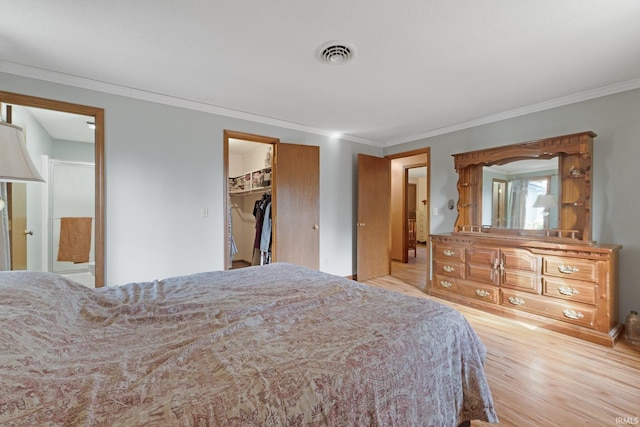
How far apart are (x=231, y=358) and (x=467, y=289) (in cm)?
319

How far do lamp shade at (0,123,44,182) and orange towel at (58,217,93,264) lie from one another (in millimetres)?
4395

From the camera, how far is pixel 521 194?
10.7 feet

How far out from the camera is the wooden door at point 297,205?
3.63 metres

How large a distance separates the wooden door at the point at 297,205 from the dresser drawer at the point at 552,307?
2.29 metres

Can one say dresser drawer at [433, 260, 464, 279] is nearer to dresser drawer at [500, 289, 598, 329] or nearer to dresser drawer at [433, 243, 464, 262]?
dresser drawer at [433, 243, 464, 262]

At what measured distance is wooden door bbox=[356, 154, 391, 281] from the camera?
4375 mm

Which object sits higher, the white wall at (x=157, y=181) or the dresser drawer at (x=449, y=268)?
the white wall at (x=157, y=181)

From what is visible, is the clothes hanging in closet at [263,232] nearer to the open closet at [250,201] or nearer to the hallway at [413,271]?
the open closet at [250,201]

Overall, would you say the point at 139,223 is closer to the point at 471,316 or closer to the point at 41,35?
the point at 41,35

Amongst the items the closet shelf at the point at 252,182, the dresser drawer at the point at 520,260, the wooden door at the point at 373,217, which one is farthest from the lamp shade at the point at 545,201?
the closet shelf at the point at 252,182

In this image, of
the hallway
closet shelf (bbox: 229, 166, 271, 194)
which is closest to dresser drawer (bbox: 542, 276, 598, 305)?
the hallway

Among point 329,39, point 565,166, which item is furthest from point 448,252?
point 329,39

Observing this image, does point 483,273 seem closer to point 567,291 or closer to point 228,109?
point 567,291

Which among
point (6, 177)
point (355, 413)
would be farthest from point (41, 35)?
point (355, 413)
